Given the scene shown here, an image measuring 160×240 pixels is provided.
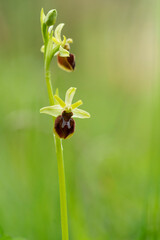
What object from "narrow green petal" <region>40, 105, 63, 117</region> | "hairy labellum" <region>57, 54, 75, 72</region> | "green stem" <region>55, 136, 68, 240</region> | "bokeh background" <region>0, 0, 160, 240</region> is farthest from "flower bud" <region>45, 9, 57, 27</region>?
"bokeh background" <region>0, 0, 160, 240</region>

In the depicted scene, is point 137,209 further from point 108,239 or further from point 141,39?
point 141,39

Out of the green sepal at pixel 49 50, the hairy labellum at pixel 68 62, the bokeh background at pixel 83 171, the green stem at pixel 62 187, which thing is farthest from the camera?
the bokeh background at pixel 83 171

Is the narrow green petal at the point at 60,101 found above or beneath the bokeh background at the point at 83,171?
above

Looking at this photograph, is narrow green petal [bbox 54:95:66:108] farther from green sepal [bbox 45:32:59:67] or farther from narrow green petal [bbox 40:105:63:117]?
green sepal [bbox 45:32:59:67]

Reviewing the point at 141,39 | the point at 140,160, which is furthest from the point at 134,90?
the point at 140,160

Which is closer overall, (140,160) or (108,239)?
(108,239)

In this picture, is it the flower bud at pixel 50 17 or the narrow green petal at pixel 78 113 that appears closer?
the flower bud at pixel 50 17

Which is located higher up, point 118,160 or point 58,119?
point 58,119

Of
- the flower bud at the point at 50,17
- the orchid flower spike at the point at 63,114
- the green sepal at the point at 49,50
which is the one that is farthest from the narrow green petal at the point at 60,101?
the flower bud at the point at 50,17

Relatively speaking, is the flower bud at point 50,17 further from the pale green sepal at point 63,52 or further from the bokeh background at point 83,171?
the bokeh background at point 83,171
